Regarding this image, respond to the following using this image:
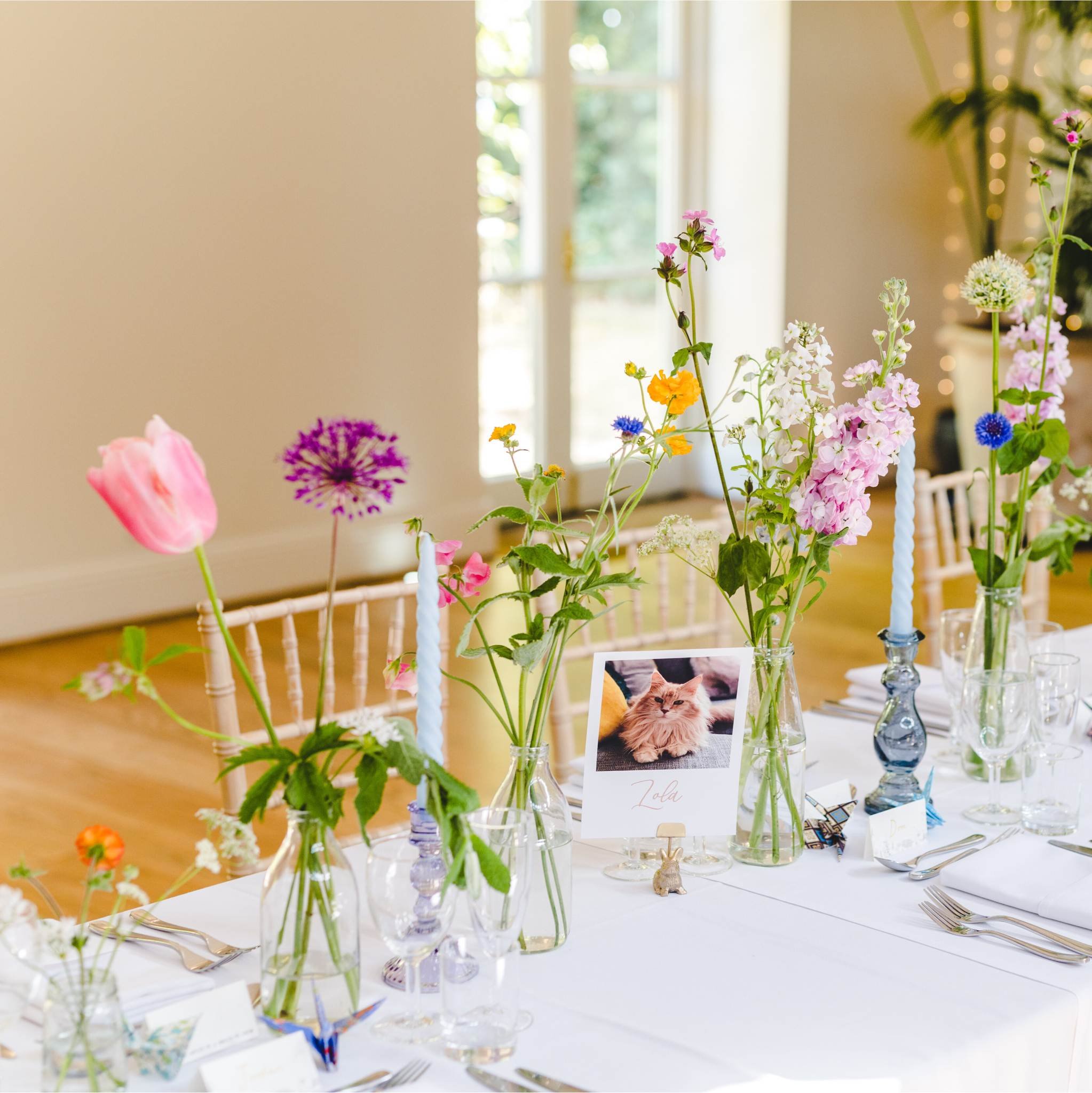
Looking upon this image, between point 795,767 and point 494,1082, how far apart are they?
45 cm

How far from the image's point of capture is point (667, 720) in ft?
4.16

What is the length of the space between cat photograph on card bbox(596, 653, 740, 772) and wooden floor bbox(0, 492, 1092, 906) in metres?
0.93

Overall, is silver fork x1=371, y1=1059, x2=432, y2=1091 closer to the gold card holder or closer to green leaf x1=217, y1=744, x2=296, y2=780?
green leaf x1=217, y1=744, x2=296, y2=780

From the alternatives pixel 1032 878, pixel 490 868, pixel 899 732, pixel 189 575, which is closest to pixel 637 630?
pixel 899 732

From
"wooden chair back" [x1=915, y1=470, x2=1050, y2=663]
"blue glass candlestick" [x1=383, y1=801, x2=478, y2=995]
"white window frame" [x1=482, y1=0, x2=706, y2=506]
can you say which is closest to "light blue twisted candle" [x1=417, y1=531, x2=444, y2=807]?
"blue glass candlestick" [x1=383, y1=801, x2=478, y2=995]

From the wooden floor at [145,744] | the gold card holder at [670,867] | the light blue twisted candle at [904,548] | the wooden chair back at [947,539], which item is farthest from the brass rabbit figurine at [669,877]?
the wooden chair back at [947,539]

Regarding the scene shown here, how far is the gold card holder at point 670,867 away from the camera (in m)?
1.26

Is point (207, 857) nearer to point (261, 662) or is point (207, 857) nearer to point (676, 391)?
point (676, 391)

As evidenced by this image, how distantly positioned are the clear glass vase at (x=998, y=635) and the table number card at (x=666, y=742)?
15.4 inches

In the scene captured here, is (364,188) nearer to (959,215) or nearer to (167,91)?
(167,91)

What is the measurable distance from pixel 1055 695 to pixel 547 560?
0.61m

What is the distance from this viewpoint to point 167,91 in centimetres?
434

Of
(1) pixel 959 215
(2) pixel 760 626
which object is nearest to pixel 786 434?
(2) pixel 760 626

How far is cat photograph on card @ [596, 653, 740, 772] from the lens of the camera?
1252mm
